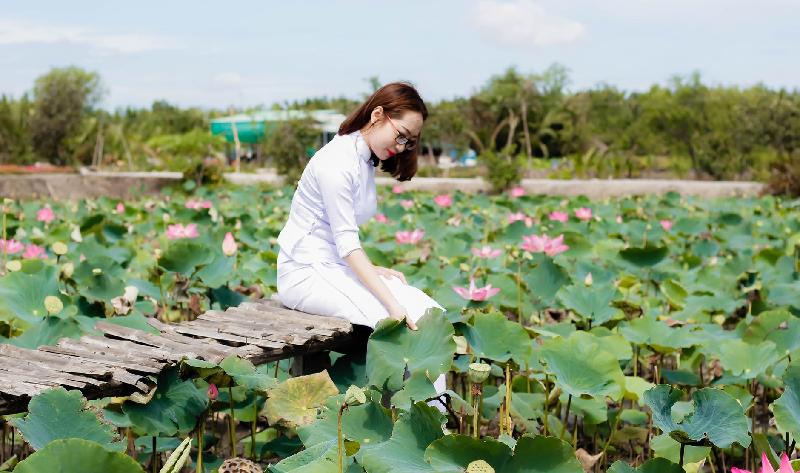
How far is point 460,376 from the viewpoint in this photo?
2.78 meters

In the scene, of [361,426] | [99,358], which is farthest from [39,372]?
[361,426]

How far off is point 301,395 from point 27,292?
1042mm

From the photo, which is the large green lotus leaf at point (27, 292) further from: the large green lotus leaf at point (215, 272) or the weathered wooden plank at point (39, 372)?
the weathered wooden plank at point (39, 372)

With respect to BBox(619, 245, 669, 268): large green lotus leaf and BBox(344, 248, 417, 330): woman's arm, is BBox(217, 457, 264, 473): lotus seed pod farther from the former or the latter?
BBox(619, 245, 669, 268): large green lotus leaf

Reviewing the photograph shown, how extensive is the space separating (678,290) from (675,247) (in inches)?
73.2

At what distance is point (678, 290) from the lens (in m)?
3.44

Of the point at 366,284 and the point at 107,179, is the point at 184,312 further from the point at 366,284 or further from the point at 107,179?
the point at 107,179

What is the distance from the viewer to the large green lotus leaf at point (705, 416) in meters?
1.58

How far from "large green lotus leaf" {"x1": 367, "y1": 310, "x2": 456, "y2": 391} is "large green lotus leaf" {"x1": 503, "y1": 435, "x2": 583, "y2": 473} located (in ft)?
1.60

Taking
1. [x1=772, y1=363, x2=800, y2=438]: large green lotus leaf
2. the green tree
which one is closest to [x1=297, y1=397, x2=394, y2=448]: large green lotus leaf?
[x1=772, y1=363, x2=800, y2=438]: large green lotus leaf

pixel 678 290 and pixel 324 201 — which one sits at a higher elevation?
pixel 324 201

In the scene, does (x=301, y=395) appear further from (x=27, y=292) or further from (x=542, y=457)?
(x=27, y=292)

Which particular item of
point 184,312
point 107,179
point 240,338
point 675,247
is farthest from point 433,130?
point 240,338

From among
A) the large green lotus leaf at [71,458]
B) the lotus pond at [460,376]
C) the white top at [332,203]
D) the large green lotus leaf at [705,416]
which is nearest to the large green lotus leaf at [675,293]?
the lotus pond at [460,376]
